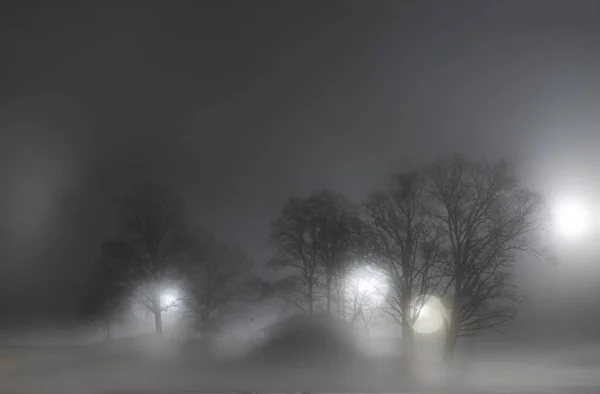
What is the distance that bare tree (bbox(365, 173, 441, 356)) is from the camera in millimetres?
4266

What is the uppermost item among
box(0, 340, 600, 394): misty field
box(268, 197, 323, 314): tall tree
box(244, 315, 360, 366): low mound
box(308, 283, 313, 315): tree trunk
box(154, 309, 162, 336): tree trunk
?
box(268, 197, 323, 314): tall tree

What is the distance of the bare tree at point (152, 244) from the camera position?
190 inches

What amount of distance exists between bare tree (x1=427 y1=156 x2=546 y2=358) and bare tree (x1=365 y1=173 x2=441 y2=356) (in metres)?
0.13

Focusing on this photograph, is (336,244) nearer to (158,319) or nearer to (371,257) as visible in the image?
(371,257)

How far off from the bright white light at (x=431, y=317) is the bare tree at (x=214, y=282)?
58.7 inches

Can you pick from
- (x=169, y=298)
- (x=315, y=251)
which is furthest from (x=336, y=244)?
(x=169, y=298)

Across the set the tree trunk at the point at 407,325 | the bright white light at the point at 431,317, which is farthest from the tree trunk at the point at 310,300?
the bright white light at the point at 431,317

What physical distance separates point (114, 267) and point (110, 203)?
2.12 feet

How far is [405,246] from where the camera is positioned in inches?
172

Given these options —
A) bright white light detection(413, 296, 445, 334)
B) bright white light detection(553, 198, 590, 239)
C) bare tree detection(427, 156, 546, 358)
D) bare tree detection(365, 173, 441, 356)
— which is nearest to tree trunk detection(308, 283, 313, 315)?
bare tree detection(365, 173, 441, 356)

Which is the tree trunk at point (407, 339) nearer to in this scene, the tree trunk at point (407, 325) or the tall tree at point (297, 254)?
Answer: the tree trunk at point (407, 325)

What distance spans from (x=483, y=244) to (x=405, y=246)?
628mm

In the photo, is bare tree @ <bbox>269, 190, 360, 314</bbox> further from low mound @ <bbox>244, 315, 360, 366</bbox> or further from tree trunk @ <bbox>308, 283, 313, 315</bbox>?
low mound @ <bbox>244, 315, 360, 366</bbox>

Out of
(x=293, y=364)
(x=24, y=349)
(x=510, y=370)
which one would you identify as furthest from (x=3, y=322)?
(x=510, y=370)
